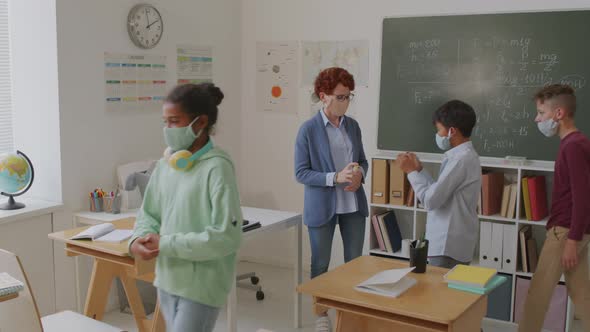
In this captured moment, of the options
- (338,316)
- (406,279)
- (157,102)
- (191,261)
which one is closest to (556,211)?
(406,279)

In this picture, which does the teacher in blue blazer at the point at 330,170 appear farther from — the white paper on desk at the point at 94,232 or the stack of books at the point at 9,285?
the stack of books at the point at 9,285

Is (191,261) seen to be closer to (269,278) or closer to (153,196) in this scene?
(153,196)

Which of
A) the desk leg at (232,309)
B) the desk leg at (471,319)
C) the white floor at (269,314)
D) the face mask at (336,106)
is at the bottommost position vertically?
the white floor at (269,314)

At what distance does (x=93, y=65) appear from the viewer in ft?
14.4

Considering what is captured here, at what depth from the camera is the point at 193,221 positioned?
230 centimetres

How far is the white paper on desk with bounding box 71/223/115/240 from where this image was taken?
349 cm

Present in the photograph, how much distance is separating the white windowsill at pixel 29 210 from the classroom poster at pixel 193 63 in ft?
4.78

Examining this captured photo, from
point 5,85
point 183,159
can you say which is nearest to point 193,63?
point 5,85

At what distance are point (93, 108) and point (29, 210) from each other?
0.81 meters

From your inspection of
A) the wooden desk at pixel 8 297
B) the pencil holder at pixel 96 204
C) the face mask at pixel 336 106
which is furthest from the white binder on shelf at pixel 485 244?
the wooden desk at pixel 8 297

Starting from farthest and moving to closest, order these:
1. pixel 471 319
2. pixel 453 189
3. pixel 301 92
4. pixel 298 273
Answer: pixel 301 92, pixel 298 273, pixel 453 189, pixel 471 319

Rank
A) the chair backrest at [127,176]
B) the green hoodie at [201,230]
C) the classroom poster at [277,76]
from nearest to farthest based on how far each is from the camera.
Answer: the green hoodie at [201,230] → the chair backrest at [127,176] → the classroom poster at [277,76]

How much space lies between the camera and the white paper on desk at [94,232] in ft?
11.5

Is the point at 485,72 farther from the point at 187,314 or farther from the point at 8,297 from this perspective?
the point at 8,297
